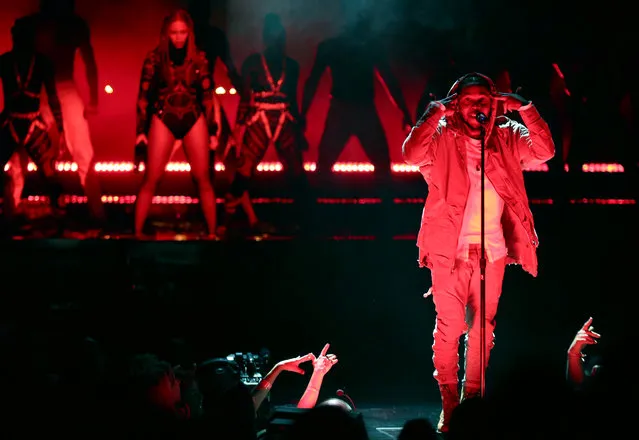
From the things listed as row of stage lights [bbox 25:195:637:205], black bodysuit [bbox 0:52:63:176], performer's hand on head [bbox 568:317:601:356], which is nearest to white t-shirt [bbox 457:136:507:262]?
performer's hand on head [bbox 568:317:601:356]

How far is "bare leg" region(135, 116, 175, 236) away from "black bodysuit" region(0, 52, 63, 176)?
134cm

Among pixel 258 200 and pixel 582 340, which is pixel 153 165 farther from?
pixel 582 340

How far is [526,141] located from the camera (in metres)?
6.08

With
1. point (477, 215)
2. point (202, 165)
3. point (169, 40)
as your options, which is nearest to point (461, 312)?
point (477, 215)

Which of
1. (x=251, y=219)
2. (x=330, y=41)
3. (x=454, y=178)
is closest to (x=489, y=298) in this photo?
(x=454, y=178)

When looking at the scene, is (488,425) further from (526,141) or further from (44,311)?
(44,311)

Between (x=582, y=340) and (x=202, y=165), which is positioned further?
(x=202, y=165)

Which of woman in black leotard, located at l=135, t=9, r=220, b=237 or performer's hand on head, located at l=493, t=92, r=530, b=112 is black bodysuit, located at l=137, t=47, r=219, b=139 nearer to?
woman in black leotard, located at l=135, t=9, r=220, b=237

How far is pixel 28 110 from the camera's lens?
34.2 ft

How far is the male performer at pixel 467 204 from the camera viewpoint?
5902 mm

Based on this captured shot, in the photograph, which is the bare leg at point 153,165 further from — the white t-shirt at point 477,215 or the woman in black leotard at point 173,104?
the white t-shirt at point 477,215

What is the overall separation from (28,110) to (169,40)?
1968mm

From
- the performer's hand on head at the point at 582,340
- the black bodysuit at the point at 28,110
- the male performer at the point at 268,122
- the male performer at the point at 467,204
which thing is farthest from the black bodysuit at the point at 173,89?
the performer's hand on head at the point at 582,340

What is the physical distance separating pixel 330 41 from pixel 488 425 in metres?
8.13
